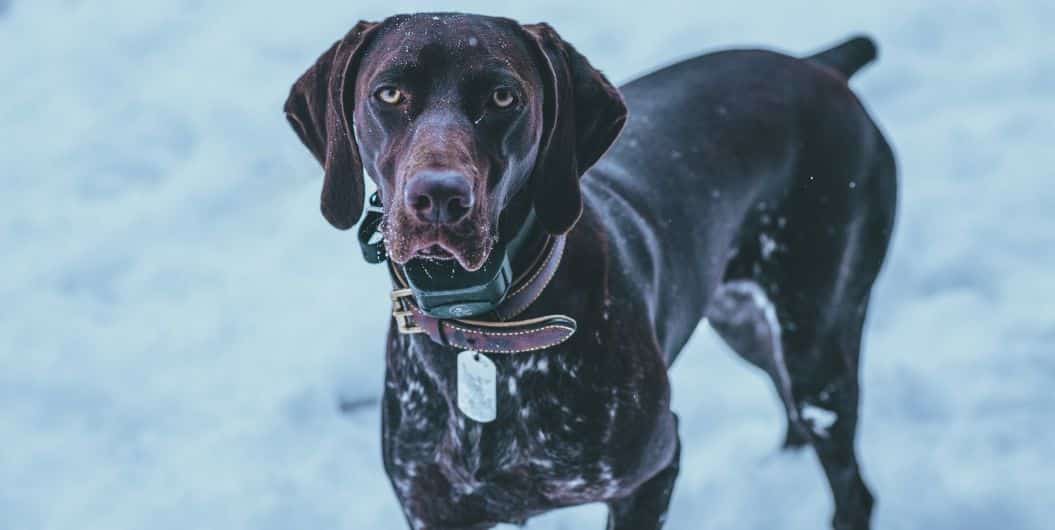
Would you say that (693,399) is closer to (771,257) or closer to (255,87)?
(771,257)

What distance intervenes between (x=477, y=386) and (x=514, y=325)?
18 centimetres

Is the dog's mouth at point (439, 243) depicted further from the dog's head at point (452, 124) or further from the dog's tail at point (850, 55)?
the dog's tail at point (850, 55)

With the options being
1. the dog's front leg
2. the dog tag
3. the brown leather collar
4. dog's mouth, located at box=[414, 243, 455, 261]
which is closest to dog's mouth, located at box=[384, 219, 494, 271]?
dog's mouth, located at box=[414, 243, 455, 261]

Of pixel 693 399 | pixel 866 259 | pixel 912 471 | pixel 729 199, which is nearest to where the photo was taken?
pixel 729 199

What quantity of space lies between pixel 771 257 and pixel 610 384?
3.26 feet

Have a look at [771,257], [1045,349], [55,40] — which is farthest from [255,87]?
[1045,349]

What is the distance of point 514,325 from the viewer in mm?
2398

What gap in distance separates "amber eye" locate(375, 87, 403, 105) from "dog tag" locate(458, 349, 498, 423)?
0.55m

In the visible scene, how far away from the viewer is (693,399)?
4.12 m

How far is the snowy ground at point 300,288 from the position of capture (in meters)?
3.73

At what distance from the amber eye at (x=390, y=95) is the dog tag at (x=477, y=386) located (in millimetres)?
548

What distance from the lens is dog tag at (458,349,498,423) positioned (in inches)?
97.9

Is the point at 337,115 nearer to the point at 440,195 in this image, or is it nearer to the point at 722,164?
the point at 440,195

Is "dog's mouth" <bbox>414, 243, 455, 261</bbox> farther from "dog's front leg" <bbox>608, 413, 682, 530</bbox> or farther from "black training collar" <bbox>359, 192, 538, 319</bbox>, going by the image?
"dog's front leg" <bbox>608, 413, 682, 530</bbox>
